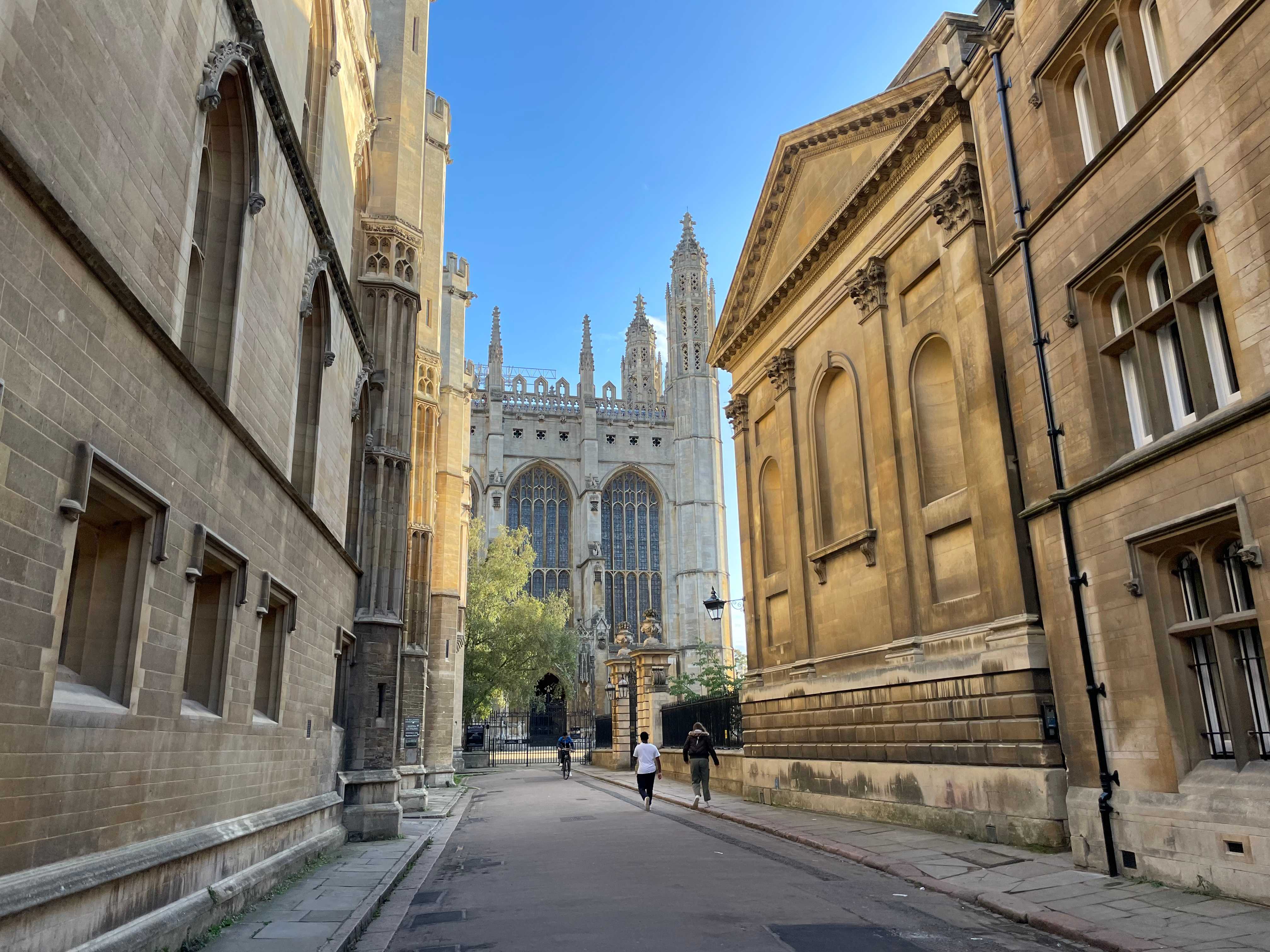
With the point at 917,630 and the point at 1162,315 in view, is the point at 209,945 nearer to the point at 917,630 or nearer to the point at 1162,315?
the point at 1162,315

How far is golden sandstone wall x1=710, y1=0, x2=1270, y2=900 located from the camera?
8.02m

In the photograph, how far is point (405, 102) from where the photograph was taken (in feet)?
64.3

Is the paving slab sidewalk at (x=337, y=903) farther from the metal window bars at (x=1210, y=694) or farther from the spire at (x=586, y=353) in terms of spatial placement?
the spire at (x=586, y=353)

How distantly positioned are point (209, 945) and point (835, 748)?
1189 cm

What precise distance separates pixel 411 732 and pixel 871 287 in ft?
46.8

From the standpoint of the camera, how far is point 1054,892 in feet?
27.3

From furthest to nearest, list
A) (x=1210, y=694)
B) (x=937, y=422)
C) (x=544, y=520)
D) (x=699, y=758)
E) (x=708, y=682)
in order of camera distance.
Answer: (x=544, y=520) → (x=708, y=682) → (x=699, y=758) → (x=937, y=422) → (x=1210, y=694)

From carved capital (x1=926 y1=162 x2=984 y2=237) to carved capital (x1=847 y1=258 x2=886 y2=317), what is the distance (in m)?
2.17

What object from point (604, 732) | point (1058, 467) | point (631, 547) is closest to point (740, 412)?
point (1058, 467)

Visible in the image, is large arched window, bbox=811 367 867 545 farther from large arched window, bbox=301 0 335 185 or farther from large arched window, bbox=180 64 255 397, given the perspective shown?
large arched window, bbox=180 64 255 397

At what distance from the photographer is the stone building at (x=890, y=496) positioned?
1229 centimetres

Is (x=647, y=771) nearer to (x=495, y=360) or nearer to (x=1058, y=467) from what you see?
(x=1058, y=467)

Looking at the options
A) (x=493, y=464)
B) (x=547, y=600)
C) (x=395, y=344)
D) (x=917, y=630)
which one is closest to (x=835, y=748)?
(x=917, y=630)

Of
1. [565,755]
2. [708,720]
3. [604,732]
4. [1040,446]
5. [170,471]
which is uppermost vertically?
[1040,446]
